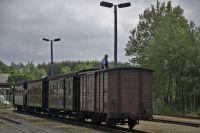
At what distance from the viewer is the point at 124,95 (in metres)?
24.2

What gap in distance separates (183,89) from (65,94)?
1693 centimetres

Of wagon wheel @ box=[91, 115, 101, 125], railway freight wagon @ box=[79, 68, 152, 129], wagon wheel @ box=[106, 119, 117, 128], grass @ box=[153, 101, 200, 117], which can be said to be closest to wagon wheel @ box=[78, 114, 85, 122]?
wagon wheel @ box=[91, 115, 101, 125]

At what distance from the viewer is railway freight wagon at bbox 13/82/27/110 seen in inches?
1964

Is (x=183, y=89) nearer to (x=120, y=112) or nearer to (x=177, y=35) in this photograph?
(x=177, y=35)

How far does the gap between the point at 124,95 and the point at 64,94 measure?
30.4 feet

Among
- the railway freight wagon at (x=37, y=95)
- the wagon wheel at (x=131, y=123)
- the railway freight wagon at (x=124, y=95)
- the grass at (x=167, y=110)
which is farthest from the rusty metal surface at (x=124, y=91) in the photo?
the grass at (x=167, y=110)

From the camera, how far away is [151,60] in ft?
160

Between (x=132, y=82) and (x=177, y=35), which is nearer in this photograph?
(x=132, y=82)

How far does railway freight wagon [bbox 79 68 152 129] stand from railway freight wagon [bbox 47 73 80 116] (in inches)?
193

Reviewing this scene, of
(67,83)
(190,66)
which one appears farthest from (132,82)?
(190,66)

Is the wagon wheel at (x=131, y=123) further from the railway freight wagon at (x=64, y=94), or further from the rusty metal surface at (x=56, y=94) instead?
the rusty metal surface at (x=56, y=94)

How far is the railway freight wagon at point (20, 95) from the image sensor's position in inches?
1964

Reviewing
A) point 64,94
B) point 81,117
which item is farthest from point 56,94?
point 81,117

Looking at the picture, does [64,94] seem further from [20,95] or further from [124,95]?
[20,95]
